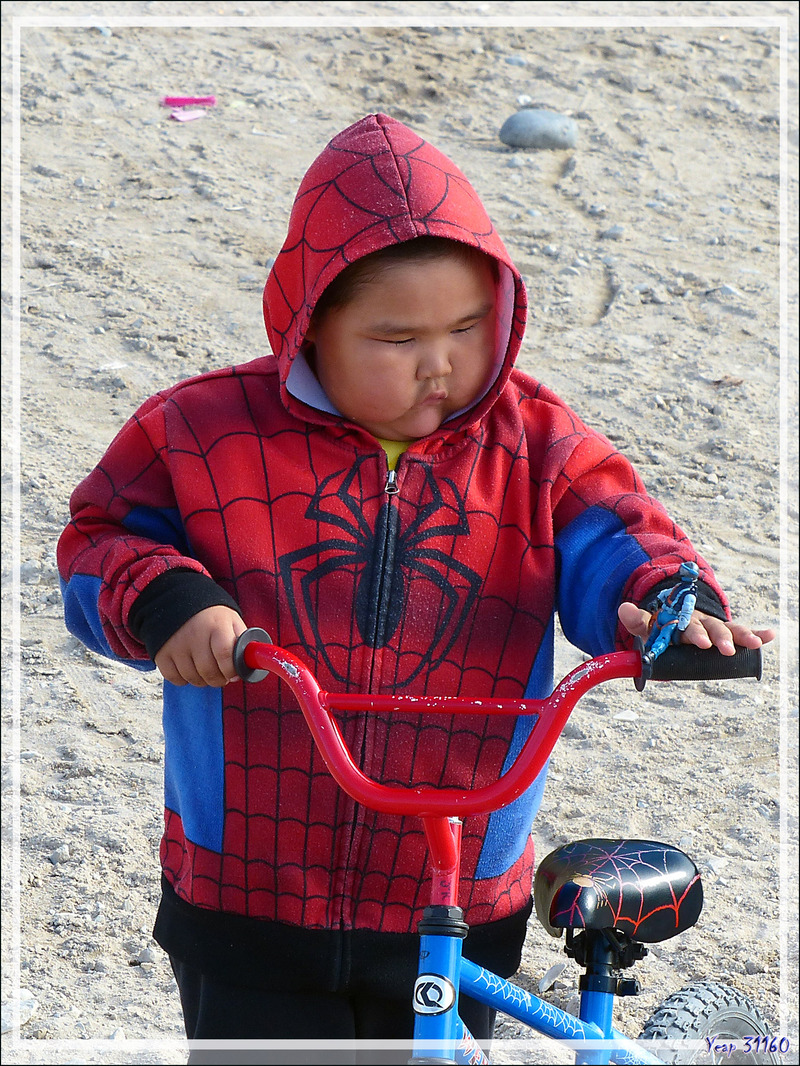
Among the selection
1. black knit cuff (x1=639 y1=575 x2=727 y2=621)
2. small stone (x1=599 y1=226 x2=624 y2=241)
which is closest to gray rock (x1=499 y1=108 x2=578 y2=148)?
small stone (x1=599 y1=226 x2=624 y2=241)

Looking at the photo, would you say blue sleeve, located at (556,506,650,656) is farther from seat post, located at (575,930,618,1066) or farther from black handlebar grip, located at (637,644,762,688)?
seat post, located at (575,930,618,1066)

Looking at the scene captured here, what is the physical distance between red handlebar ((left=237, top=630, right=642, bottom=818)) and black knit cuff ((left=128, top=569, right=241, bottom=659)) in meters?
0.11

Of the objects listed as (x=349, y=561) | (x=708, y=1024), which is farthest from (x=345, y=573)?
(x=708, y=1024)

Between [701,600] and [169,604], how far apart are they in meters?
0.66

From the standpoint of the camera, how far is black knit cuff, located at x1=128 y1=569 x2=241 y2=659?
1.63 m

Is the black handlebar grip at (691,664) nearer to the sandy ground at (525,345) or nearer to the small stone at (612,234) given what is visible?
the sandy ground at (525,345)

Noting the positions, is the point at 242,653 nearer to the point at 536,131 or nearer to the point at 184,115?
the point at 184,115

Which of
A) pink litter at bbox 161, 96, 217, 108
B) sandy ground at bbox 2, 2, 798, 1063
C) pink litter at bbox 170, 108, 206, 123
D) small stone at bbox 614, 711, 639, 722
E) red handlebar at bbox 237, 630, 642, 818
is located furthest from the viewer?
pink litter at bbox 161, 96, 217, 108

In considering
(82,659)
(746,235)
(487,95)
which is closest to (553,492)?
Result: (82,659)

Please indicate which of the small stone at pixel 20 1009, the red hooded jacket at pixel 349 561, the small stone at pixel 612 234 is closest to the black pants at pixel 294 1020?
the red hooded jacket at pixel 349 561

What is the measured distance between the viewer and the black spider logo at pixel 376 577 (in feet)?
6.12

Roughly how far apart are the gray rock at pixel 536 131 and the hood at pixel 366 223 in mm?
5227

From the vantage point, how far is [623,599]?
177 centimetres

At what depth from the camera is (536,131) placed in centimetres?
693
